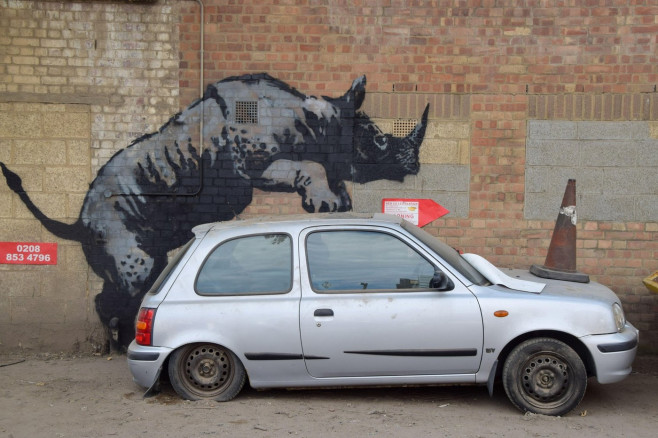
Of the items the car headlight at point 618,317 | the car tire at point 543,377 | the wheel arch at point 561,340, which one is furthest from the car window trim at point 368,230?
the car headlight at point 618,317

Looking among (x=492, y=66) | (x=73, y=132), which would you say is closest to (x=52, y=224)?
(x=73, y=132)

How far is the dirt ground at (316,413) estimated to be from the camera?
209 inches

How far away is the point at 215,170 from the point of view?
26.1 feet

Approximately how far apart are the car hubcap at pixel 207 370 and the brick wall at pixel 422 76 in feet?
8.08

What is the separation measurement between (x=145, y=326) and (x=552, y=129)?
4700 millimetres

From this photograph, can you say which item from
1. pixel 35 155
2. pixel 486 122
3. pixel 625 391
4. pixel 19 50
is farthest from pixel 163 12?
pixel 625 391

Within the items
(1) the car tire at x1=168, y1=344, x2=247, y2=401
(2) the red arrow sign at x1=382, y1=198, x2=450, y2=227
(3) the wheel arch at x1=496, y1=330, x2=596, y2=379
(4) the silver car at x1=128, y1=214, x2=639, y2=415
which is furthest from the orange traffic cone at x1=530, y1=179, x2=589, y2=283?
(1) the car tire at x1=168, y1=344, x2=247, y2=401

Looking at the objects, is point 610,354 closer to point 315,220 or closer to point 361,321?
point 361,321

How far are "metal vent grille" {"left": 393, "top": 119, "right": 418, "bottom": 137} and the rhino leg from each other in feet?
2.70

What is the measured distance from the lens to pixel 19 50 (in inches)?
309

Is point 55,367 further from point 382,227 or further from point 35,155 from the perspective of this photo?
point 382,227

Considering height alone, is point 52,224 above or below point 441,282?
above

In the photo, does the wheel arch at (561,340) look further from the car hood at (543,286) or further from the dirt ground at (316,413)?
the dirt ground at (316,413)

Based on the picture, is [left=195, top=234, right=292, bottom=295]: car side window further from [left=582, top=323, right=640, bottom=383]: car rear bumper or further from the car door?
[left=582, top=323, right=640, bottom=383]: car rear bumper
